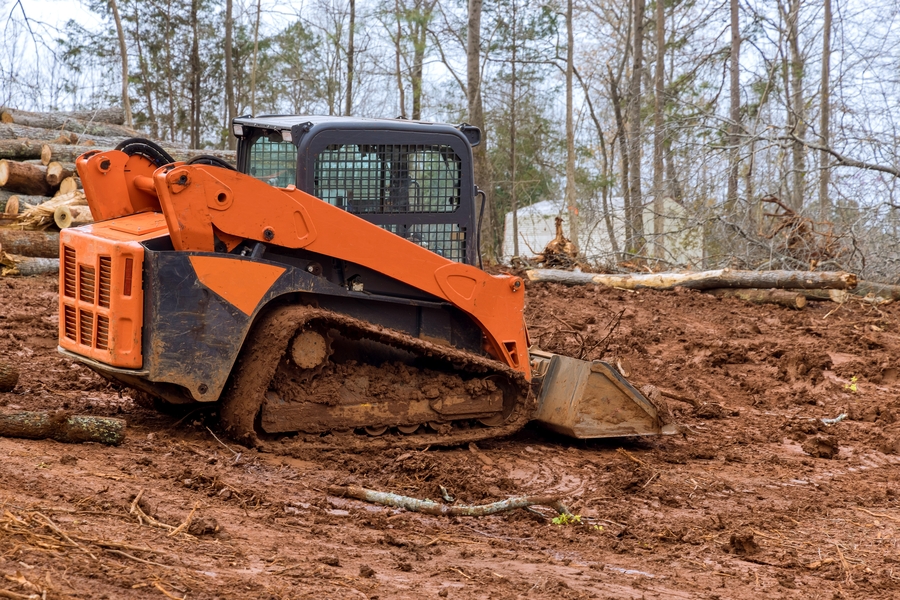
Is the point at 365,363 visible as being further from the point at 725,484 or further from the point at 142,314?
the point at 725,484

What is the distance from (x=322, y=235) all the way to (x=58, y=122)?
46.4 feet

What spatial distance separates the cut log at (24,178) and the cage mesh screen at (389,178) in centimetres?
988

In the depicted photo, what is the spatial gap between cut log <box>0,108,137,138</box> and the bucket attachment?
1363cm

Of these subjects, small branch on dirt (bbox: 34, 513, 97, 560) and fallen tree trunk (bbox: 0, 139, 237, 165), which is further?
fallen tree trunk (bbox: 0, 139, 237, 165)

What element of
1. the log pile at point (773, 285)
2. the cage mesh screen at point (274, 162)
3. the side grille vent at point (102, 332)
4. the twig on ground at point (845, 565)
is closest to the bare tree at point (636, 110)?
the log pile at point (773, 285)

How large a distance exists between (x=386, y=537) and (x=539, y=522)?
3.10 feet

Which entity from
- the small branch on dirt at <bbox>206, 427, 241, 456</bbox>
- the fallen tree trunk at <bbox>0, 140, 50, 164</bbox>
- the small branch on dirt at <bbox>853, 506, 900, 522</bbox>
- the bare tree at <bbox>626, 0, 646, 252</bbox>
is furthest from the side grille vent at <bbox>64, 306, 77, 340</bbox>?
the bare tree at <bbox>626, 0, 646, 252</bbox>

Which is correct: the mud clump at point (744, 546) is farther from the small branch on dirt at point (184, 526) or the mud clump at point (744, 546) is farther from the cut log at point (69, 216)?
the cut log at point (69, 216)

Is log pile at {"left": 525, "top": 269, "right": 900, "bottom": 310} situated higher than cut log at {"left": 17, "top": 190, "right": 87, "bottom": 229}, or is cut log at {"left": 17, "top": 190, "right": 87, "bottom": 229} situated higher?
cut log at {"left": 17, "top": 190, "right": 87, "bottom": 229}

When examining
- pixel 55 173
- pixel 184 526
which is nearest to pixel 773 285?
pixel 184 526

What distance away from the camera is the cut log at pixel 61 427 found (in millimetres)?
4621

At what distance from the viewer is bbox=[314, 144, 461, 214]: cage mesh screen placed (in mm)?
5473

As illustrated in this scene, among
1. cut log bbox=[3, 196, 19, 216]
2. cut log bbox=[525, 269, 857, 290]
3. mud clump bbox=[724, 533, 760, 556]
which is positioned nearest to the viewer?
mud clump bbox=[724, 533, 760, 556]

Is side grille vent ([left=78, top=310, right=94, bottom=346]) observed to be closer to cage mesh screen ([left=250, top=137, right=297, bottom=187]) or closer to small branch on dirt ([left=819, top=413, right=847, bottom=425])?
cage mesh screen ([left=250, top=137, right=297, bottom=187])
